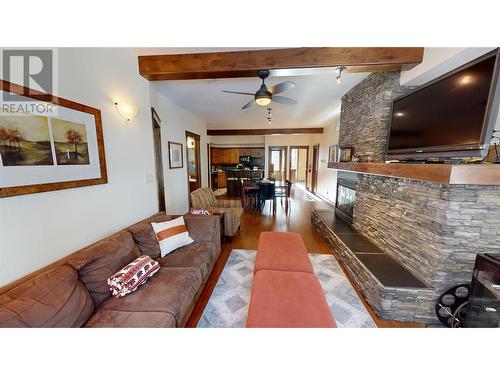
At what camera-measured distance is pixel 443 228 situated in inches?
58.6

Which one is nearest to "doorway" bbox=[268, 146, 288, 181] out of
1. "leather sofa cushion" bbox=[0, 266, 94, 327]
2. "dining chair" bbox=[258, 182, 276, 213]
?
"dining chair" bbox=[258, 182, 276, 213]

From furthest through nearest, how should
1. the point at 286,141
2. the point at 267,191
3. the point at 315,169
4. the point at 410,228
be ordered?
the point at 286,141
the point at 315,169
the point at 267,191
the point at 410,228

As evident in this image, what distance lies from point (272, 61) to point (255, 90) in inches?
45.5

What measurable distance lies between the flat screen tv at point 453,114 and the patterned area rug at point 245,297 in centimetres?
158

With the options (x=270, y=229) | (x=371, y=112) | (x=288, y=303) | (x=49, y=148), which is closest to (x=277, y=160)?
(x=270, y=229)

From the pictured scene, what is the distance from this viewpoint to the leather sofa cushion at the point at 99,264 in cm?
129

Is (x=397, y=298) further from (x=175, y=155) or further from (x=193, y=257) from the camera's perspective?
(x=175, y=155)

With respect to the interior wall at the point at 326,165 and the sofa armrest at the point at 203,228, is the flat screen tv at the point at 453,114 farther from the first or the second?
the interior wall at the point at 326,165

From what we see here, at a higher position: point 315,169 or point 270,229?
point 315,169

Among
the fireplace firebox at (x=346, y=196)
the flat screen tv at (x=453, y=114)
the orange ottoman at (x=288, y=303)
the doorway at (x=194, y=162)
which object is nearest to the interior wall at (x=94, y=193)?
the orange ottoman at (x=288, y=303)

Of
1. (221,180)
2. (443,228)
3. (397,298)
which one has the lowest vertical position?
(397,298)

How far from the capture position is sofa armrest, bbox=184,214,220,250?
2258mm
